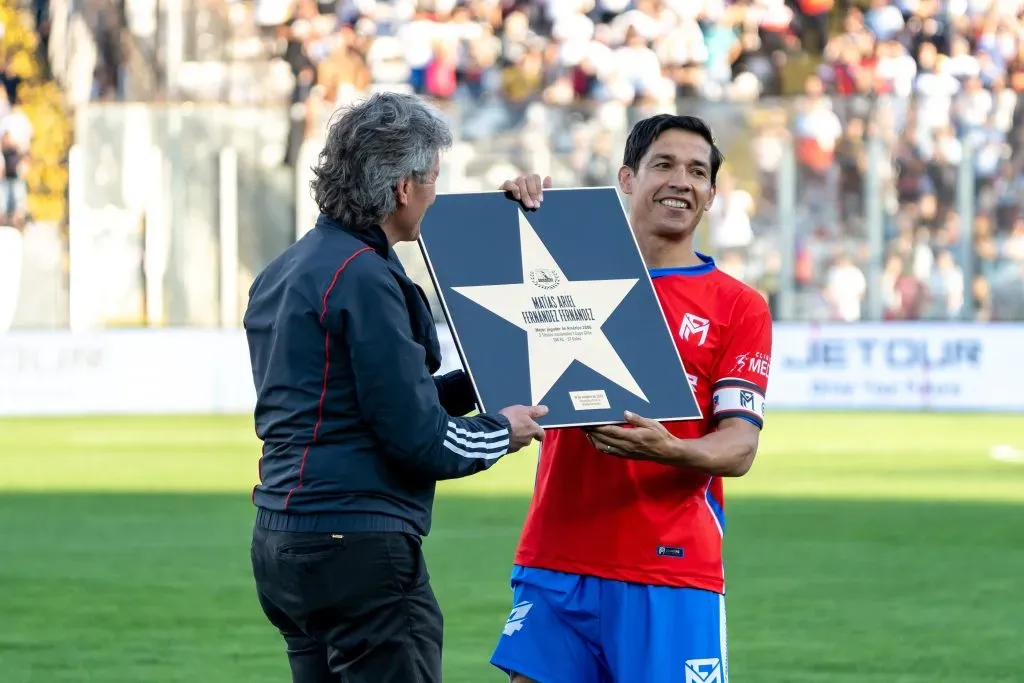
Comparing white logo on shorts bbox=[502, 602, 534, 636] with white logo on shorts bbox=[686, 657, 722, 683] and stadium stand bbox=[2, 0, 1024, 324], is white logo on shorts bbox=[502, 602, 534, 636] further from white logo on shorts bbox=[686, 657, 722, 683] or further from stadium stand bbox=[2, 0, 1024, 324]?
stadium stand bbox=[2, 0, 1024, 324]

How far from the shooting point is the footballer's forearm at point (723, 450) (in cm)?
417

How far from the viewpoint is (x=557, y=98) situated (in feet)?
79.7

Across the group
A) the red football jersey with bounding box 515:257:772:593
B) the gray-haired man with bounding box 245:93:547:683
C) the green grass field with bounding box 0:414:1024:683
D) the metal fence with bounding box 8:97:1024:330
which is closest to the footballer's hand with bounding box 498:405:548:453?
the gray-haired man with bounding box 245:93:547:683

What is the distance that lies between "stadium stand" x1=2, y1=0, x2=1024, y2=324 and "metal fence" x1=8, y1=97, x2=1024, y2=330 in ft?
0.08

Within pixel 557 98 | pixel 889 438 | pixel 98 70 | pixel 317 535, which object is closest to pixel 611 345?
pixel 317 535

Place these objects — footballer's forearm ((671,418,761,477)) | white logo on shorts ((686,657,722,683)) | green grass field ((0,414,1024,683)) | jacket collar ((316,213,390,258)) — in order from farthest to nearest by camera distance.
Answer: green grass field ((0,414,1024,683)) < white logo on shorts ((686,657,722,683)) < footballer's forearm ((671,418,761,477)) < jacket collar ((316,213,390,258))

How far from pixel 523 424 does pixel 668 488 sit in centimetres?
59

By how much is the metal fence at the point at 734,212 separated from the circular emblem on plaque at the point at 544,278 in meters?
16.7

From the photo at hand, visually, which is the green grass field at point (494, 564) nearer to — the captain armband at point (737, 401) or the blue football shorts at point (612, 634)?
the blue football shorts at point (612, 634)

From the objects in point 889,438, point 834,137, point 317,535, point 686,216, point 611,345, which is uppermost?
point 834,137

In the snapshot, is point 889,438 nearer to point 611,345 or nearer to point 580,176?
point 580,176

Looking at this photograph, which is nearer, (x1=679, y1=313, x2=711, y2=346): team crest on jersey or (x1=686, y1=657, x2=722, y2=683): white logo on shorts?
(x1=686, y1=657, x2=722, y2=683): white logo on shorts

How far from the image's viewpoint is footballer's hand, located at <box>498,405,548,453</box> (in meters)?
3.90

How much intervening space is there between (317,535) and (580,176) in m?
18.0
